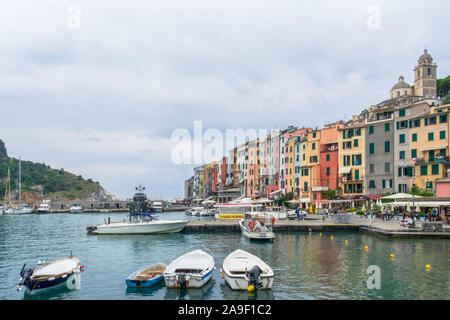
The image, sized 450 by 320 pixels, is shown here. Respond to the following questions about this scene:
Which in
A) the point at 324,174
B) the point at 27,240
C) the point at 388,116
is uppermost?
the point at 388,116

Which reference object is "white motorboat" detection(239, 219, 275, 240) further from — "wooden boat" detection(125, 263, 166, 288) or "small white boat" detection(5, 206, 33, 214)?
"small white boat" detection(5, 206, 33, 214)

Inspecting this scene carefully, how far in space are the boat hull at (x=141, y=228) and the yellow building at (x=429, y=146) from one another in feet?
123

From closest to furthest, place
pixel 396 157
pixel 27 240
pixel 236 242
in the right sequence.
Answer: pixel 236 242 < pixel 27 240 < pixel 396 157

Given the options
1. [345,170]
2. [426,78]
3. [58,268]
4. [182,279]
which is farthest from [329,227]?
[426,78]

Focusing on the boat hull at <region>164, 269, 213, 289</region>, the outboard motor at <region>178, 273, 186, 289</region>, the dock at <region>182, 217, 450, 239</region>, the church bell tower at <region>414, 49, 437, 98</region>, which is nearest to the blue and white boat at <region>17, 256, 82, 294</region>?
the boat hull at <region>164, 269, 213, 289</region>

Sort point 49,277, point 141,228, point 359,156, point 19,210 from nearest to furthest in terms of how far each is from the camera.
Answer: point 49,277 < point 141,228 < point 359,156 < point 19,210

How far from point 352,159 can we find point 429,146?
47.2 feet

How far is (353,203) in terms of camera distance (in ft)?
230

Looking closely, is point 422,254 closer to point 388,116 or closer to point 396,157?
point 396,157

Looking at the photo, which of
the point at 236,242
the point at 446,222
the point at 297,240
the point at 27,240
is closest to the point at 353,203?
the point at 446,222

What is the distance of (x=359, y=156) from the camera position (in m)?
70.2

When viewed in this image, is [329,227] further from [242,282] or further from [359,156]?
[242,282]

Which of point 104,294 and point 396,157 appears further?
point 396,157
